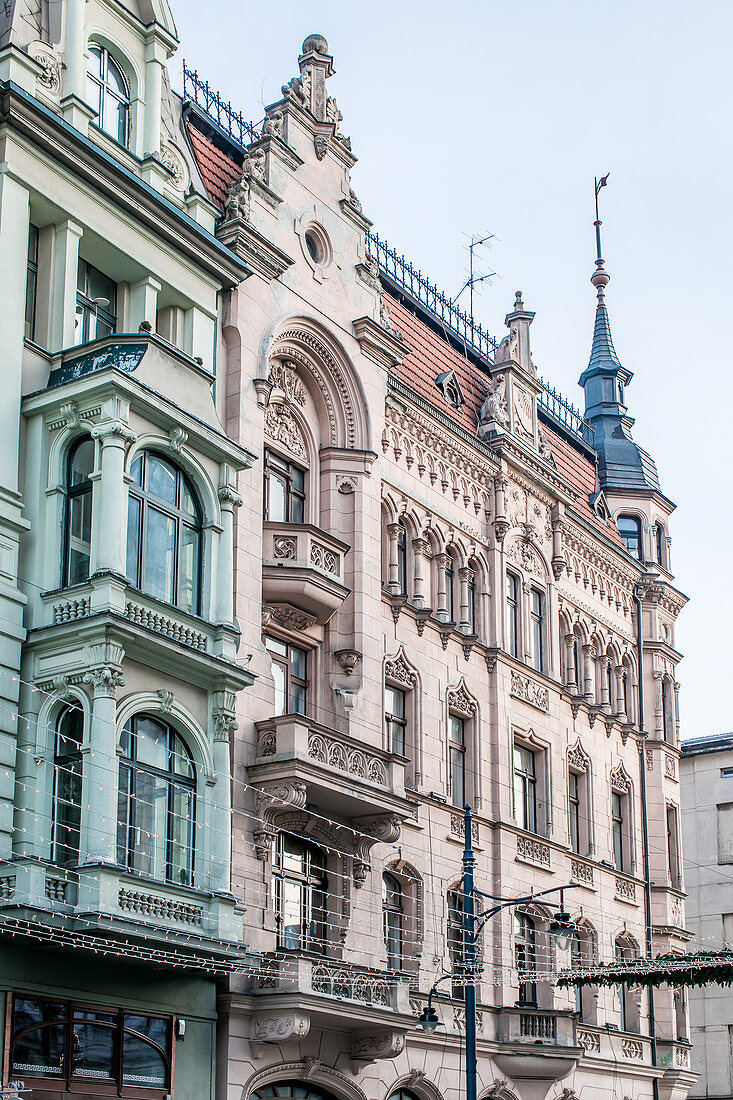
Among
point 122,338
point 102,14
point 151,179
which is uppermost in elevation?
point 102,14

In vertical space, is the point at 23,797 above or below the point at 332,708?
below

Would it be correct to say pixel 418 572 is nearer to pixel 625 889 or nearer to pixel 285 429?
pixel 285 429

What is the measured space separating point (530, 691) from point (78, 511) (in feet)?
62.8

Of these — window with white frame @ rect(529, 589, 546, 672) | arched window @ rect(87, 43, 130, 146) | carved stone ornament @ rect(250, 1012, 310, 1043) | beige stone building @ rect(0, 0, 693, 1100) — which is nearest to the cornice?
beige stone building @ rect(0, 0, 693, 1100)

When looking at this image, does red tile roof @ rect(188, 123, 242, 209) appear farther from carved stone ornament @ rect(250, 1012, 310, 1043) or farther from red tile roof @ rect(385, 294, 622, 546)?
carved stone ornament @ rect(250, 1012, 310, 1043)

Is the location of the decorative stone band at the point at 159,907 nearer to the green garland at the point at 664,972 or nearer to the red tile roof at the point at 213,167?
the green garland at the point at 664,972

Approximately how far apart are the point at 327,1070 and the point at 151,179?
55.4 feet

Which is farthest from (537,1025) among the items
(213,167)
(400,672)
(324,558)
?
(213,167)

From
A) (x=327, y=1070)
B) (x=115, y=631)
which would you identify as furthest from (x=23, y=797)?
(x=327, y=1070)

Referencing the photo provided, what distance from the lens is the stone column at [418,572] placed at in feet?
121

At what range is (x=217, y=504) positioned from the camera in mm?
27781

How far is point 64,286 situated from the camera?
2669cm

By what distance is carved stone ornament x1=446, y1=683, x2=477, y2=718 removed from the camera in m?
37.7

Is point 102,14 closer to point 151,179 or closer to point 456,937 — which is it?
point 151,179
